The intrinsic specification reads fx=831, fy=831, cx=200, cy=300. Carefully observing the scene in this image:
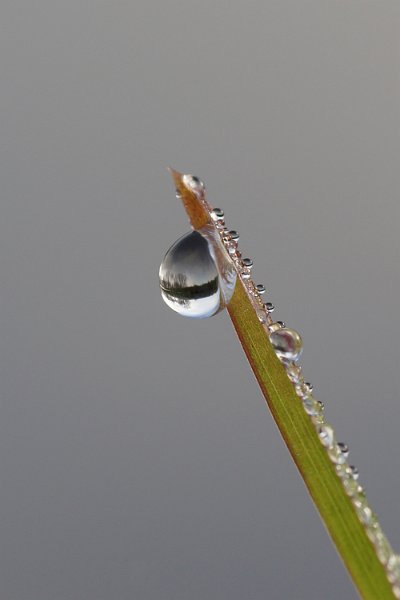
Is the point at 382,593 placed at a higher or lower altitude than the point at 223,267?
lower

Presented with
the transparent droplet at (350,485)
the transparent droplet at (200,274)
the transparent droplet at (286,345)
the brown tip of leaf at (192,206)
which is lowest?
the transparent droplet at (350,485)

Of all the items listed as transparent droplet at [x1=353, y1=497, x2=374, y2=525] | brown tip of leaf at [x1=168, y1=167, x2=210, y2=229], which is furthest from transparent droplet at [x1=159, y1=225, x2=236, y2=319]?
transparent droplet at [x1=353, y1=497, x2=374, y2=525]

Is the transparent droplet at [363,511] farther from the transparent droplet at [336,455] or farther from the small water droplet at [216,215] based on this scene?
the small water droplet at [216,215]

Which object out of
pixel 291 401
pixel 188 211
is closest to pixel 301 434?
pixel 291 401

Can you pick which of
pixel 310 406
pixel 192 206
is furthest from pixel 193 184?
pixel 310 406

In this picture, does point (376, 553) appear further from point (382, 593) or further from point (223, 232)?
point (223, 232)

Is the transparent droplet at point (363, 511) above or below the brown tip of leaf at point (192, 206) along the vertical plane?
below

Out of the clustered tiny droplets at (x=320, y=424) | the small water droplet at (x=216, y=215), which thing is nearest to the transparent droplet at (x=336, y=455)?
the clustered tiny droplets at (x=320, y=424)

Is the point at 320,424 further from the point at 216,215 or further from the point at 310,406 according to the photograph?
the point at 216,215
